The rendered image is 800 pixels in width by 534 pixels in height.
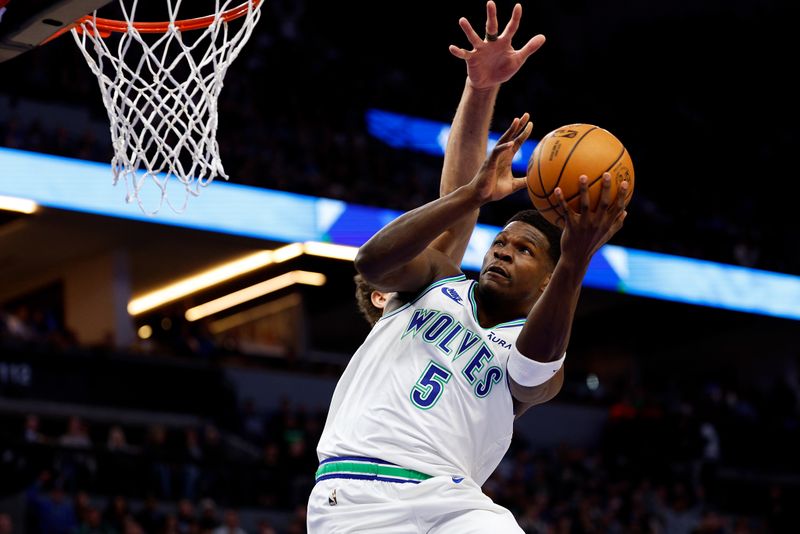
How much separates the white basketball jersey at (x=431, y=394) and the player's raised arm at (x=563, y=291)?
17cm

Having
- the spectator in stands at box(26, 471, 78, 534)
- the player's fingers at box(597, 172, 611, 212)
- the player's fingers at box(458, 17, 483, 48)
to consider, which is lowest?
the spectator in stands at box(26, 471, 78, 534)

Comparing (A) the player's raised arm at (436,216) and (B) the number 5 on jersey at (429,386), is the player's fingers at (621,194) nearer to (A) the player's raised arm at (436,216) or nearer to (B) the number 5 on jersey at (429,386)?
(A) the player's raised arm at (436,216)

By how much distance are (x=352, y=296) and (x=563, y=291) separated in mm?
19452

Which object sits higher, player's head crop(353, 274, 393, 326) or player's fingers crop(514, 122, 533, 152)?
player's fingers crop(514, 122, 533, 152)

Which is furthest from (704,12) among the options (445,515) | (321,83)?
(445,515)

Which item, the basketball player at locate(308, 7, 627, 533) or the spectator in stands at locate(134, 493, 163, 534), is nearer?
the basketball player at locate(308, 7, 627, 533)

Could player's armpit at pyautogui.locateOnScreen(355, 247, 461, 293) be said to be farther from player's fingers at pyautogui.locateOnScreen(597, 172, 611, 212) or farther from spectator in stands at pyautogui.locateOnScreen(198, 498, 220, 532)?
spectator in stands at pyautogui.locateOnScreen(198, 498, 220, 532)

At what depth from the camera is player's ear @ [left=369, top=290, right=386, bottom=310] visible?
5.08 m

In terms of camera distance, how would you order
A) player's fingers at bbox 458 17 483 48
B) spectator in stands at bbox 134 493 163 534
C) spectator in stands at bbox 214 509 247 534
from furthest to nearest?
spectator in stands at bbox 214 509 247 534, spectator in stands at bbox 134 493 163 534, player's fingers at bbox 458 17 483 48

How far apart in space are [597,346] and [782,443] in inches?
222

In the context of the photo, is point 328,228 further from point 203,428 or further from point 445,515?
point 445,515

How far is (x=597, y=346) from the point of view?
2602 centimetres

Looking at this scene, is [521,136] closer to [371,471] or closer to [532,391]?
[532,391]

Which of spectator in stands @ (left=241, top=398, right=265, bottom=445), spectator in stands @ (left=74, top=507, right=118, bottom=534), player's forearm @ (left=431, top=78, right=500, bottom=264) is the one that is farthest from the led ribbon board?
player's forearm @ (left=431, top=78, right=500, bottom=264)
